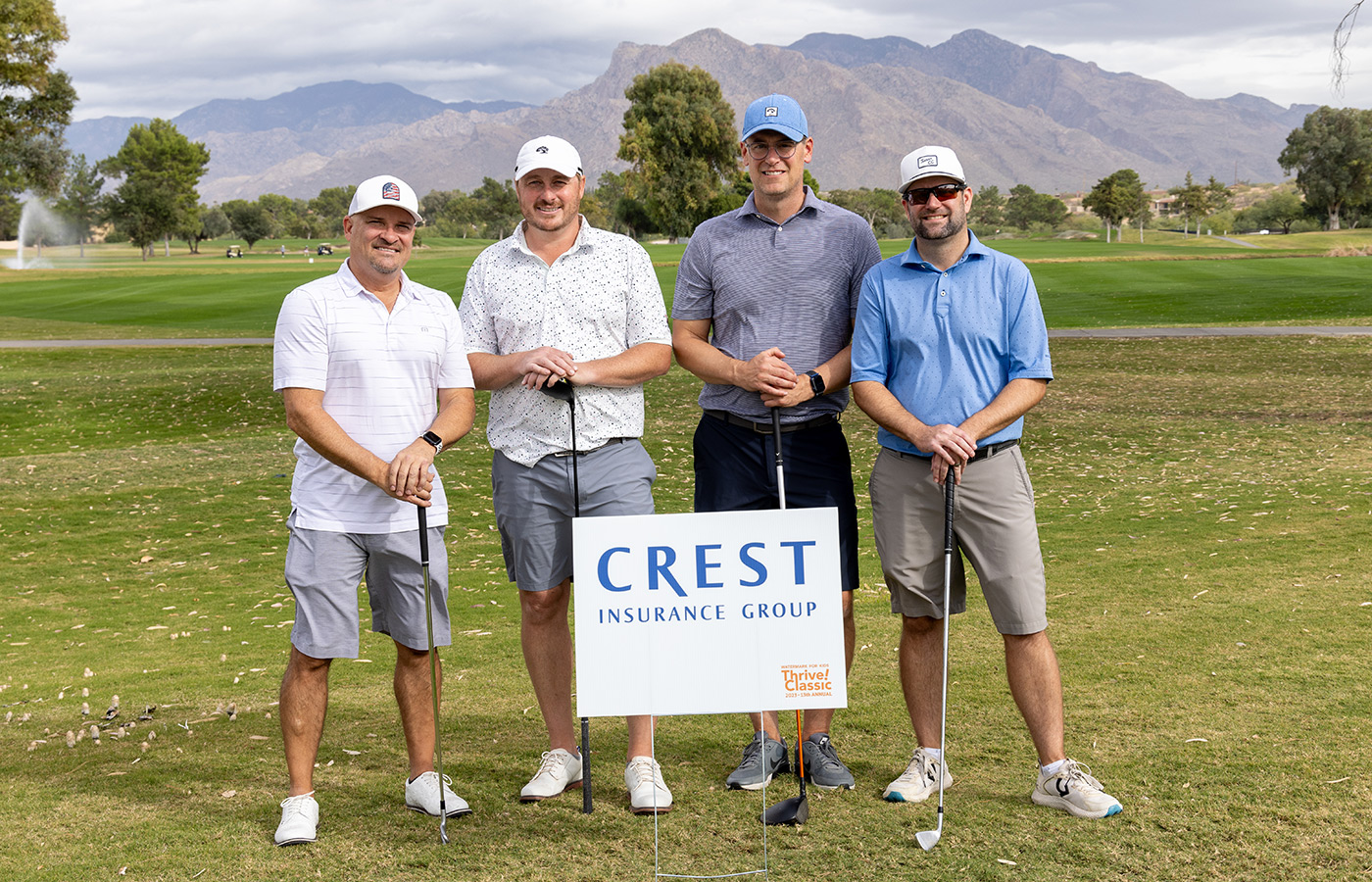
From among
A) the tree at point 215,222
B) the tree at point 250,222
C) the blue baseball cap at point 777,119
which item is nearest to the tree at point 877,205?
the tree at point 250,222

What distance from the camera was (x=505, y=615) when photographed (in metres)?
7.33

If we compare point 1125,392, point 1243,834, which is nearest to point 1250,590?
point 1243,834

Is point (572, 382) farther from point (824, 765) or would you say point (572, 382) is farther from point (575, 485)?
point (824, 765)

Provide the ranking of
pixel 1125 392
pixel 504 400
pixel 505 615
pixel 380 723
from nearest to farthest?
pixel 504 400, pixel 380 723, pixel 505 615, pixel 1125 392

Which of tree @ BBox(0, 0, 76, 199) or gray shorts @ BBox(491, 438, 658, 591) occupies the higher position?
tree @ BBox(0, 0, 76, 199)

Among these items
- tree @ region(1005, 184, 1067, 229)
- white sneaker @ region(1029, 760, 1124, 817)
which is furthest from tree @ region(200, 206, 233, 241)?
white sneaker @ region(1029, 760, 1124, 817)

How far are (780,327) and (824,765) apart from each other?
65.5 inches

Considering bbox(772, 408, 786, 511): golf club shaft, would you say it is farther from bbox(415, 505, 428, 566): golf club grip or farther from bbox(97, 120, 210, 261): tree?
bbox(97, 120, 210, 261): tree

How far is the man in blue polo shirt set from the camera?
4121mm

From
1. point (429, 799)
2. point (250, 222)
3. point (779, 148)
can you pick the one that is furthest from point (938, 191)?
point (250, 222)

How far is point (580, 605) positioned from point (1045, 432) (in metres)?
11.3

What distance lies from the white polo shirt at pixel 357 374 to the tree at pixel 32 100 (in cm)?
2859

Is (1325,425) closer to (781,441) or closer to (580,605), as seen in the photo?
(781,441)

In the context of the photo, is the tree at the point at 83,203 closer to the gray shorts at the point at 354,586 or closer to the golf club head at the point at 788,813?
the gray shorts at the point at 354,586
